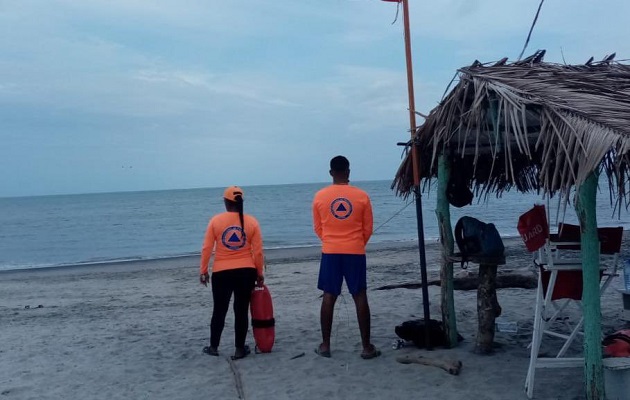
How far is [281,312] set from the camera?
906 cm

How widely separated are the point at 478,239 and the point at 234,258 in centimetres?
222

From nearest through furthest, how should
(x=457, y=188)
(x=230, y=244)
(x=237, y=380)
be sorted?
(x=237, y=380) → (x=457, y=188) → (x=230, y=244)

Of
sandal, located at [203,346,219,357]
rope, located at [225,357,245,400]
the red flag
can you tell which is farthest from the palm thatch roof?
sandal, located at [203,346,219,357]

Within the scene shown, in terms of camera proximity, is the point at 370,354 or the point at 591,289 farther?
the point at 370,354

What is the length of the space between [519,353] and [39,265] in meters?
19.4

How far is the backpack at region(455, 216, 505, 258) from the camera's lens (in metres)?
5.75

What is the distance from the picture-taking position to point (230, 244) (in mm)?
6398

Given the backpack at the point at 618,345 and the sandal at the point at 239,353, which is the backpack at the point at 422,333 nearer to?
the sandal at the point at 239,353

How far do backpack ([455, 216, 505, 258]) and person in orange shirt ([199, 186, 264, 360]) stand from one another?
1.87 meters

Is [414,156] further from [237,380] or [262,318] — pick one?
[237,380]

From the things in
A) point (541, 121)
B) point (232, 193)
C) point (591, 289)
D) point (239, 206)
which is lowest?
point (591, 289)

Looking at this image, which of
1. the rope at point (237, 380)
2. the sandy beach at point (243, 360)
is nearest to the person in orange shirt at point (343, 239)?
the sandy beach at point (243, 360)

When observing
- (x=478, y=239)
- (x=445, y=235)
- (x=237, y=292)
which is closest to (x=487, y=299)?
(x=478, y=239)

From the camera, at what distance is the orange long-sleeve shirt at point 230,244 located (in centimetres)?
640
